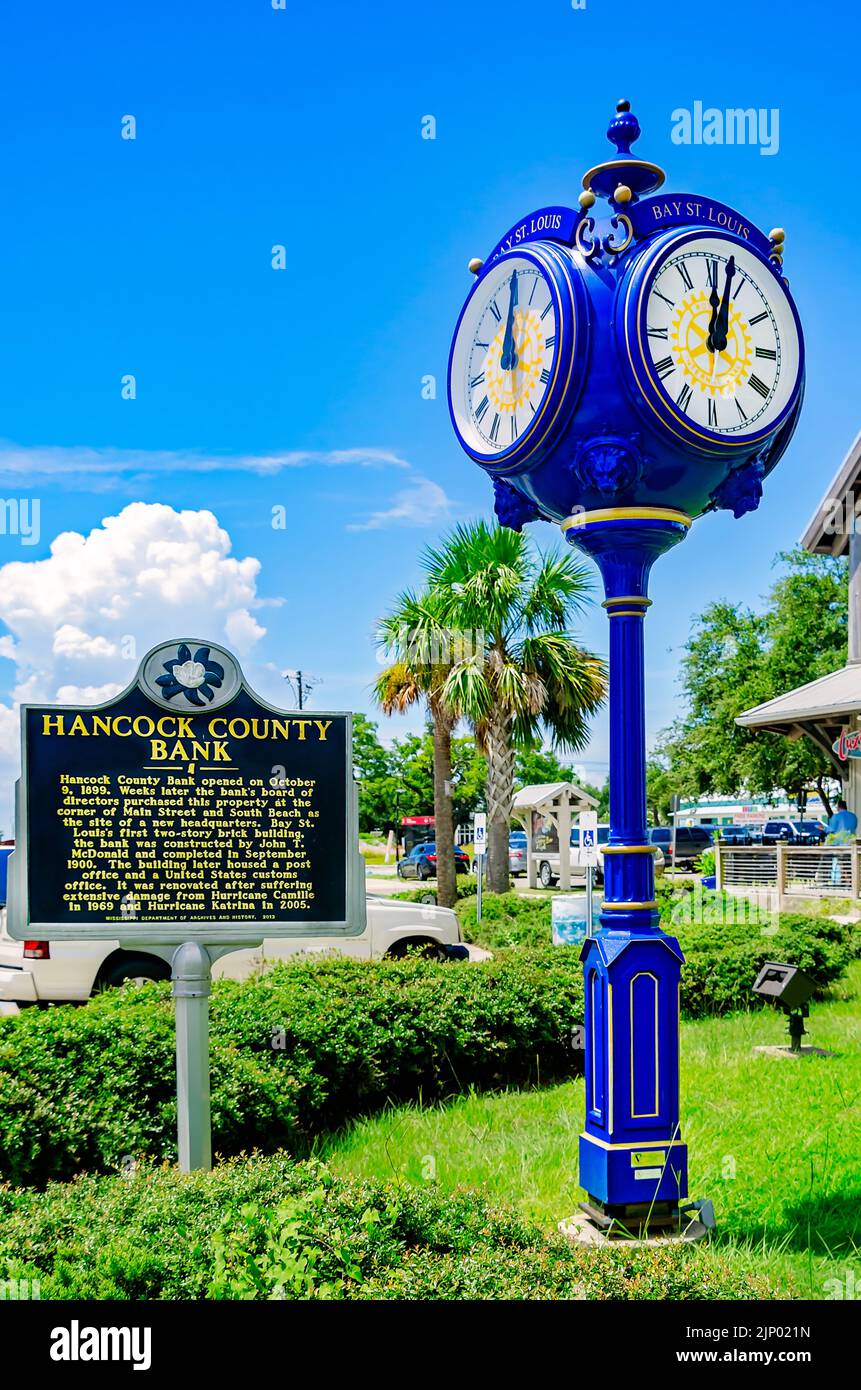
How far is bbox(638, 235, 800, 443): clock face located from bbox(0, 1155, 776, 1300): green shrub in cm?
334

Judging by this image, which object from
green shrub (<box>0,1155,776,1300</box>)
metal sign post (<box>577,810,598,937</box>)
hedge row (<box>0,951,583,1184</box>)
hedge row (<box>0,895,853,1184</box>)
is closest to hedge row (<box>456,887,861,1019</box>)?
hedge row (<box>0,895,853,1184</box>)

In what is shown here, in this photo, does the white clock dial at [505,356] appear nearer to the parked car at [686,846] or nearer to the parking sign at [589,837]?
the parking sign at [589,837]

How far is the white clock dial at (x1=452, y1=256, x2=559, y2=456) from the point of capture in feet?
16.7

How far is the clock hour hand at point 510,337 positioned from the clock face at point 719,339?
70cm

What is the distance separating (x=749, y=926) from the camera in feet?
40.1

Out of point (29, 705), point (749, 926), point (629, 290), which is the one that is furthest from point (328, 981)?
point (749, 926)

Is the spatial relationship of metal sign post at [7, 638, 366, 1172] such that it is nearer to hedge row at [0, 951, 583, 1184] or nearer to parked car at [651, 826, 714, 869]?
hedge row at [0, 951, 583, 1184]

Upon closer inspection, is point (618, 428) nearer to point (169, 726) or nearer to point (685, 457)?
point (685, 457)

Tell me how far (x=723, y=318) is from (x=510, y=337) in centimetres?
98

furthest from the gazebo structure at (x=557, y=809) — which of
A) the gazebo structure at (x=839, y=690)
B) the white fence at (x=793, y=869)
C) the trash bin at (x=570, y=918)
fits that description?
the trash bin at (x=570, y=918)

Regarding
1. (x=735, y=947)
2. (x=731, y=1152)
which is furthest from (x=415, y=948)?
(x=731, y=1152)

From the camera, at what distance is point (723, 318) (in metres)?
5.07

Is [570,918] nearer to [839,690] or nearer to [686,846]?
[839,690]

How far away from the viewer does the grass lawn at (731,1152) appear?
493cm
